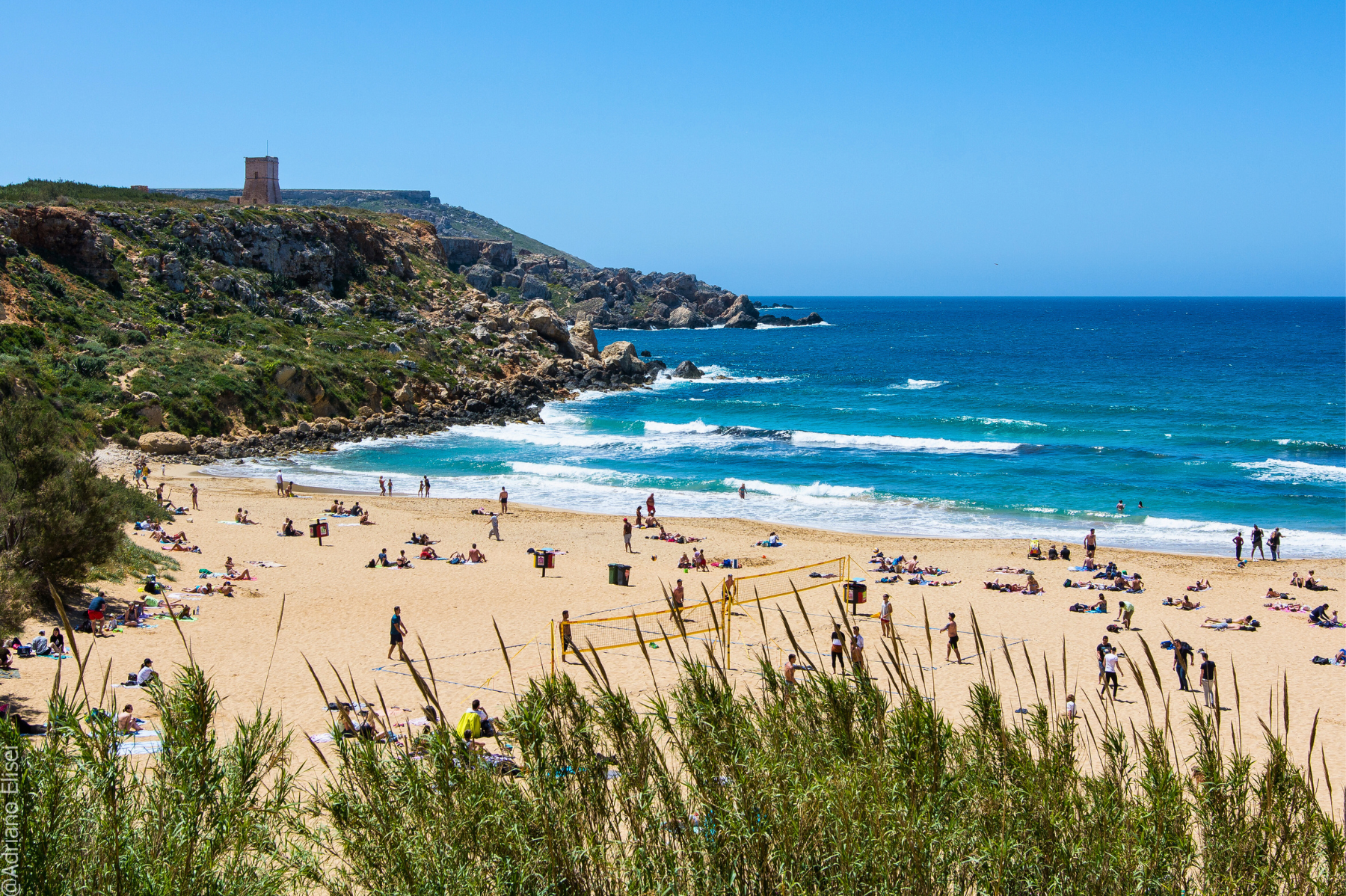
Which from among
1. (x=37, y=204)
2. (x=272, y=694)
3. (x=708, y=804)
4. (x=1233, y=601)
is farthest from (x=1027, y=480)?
(x=37, y=204)

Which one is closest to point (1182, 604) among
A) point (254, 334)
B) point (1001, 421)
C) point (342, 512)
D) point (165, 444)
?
point (342, 512)

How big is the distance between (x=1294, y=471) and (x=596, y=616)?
31.3 meters

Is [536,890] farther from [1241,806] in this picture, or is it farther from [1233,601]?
[1233,601]

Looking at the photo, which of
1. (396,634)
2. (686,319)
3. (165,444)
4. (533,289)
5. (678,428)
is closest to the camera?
(396,634)

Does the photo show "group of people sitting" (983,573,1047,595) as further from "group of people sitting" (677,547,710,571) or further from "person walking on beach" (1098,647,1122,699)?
"person walking on beach" (1098,647,1122,699)

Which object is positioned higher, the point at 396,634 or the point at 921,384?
the point at 921,384

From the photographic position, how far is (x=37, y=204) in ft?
158

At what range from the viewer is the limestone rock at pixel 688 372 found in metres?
69.8

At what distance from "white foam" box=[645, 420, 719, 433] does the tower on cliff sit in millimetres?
36780

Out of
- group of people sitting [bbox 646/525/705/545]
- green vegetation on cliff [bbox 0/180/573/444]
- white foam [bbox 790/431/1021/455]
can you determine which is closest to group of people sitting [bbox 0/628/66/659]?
group of people sitting [bbox 646/525/705/545]

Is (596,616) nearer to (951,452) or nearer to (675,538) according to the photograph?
(675,538)

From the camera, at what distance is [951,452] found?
41750 millimetres

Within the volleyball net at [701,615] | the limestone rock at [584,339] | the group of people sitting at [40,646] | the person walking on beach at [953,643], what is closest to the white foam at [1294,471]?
the volleyball net at [701,615]

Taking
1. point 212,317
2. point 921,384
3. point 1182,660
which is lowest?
point 1182,660
